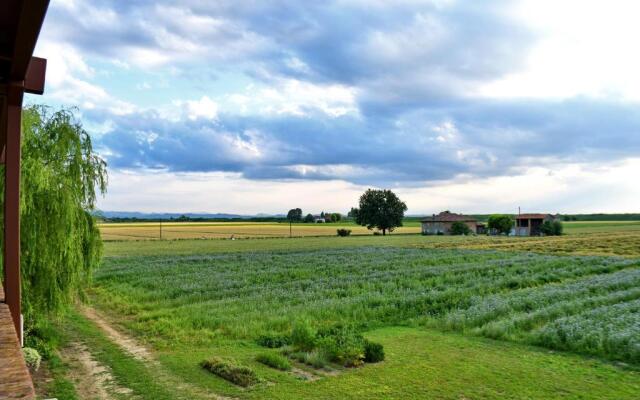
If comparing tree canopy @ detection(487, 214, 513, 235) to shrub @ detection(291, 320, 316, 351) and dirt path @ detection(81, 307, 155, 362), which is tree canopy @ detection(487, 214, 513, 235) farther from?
shrub @ detection(291, 320, 316, 351)

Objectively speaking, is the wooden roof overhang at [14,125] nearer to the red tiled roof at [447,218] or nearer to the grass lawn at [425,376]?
the grass lawn at [425,376]

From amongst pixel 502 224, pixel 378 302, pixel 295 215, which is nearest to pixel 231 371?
pixel 378 302

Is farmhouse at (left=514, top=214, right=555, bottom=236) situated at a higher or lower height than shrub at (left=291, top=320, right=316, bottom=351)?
higher

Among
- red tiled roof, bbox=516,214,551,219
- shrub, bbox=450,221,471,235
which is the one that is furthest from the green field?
red tiled roof, bbox=516,214,551,219

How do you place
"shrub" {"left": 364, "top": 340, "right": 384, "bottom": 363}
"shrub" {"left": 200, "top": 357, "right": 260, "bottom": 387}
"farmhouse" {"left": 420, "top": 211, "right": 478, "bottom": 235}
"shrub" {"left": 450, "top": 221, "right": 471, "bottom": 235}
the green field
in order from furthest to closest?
"farmhouse" {"left": 420, "top": 211, "right": 478, "bottom": 235} < "shrub" {"left": 450, "top": 221, "right": 471, "bottom": 235} < "shrub" {"left": 364, "top": 340, "right": 384, "bottom": 363} < "shrub" {"left": 200, "top": 357, "right": 260, "bottom": 387} < the green field

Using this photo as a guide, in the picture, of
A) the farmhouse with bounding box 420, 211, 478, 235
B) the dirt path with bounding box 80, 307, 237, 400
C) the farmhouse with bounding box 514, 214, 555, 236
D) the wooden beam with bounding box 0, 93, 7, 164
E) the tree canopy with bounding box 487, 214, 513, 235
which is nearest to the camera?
the wooden beam with bounding box 0, 93, 7, 164

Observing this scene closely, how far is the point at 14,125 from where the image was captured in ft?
17.1

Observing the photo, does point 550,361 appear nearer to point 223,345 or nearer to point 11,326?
point 223,345

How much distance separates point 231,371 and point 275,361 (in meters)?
1.14

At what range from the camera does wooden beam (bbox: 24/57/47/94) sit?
18.0 feet

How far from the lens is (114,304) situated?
18.7 metres

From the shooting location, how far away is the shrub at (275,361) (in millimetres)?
10055

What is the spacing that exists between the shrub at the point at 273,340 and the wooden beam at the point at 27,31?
9.02 metres

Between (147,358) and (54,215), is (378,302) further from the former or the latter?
(54,215)
